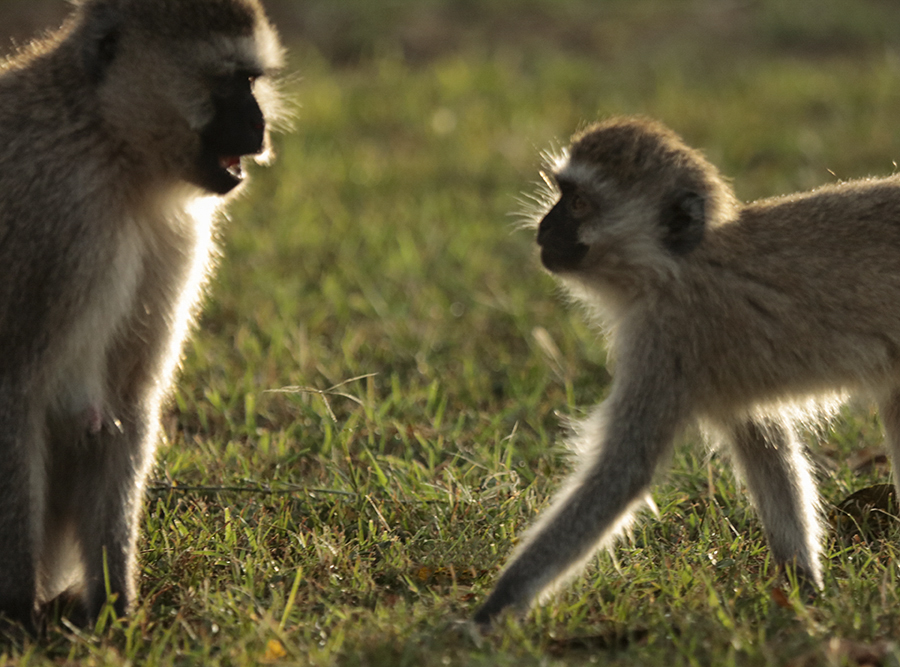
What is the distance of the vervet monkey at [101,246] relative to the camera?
3289 mm

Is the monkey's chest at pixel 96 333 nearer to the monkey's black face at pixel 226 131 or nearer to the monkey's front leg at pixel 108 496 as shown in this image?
the monkey's front leg at pixel 108 496

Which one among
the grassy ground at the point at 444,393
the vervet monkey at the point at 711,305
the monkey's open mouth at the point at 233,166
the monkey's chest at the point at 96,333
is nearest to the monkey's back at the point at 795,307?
the vervet monkey at the point at 711,305

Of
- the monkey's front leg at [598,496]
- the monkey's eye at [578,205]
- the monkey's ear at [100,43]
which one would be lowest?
the monkey's front leg at [598,496]

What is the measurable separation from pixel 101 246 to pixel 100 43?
60cm

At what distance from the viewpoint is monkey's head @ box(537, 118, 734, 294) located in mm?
3672

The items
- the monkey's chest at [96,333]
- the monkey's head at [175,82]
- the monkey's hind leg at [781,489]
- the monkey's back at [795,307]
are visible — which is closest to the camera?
the monkey's chest at [96,333]

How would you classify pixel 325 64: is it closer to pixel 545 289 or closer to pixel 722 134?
pixel 722 134

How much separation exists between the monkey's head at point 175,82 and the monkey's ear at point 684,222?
1217mm

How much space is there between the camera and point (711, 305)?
11.8 feet

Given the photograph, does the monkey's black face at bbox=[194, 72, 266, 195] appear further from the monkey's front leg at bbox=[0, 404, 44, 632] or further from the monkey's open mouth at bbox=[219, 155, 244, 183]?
the monkey's front leg at bbox=[0, 404, 44, 632]

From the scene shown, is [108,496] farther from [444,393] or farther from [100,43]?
[444,393]

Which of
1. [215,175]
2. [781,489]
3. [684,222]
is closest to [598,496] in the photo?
[781,489]

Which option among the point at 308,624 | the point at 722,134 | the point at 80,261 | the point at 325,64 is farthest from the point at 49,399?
the point at 325,64

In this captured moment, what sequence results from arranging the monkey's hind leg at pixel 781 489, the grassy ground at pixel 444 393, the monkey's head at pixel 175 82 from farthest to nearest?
1. the monkey's hind leg at pixel 781 489
2. the monkey's head at pixel 175 82
3. the grassy ground at pixel 444 393
